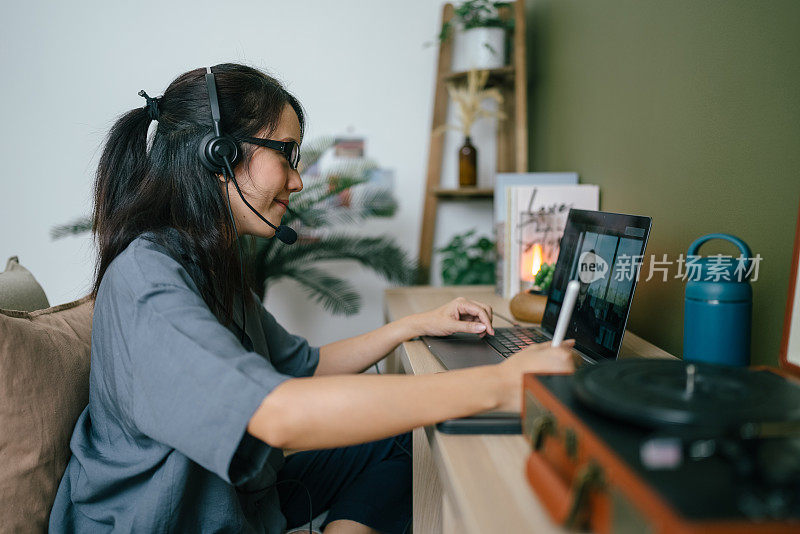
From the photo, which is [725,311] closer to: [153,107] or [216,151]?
[216,151]

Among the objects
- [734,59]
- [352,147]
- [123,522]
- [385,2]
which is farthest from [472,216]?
[123,522]

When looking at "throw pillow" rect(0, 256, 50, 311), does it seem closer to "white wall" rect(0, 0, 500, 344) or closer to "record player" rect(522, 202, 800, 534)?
"record player" rect(522, 202, 800, 534)

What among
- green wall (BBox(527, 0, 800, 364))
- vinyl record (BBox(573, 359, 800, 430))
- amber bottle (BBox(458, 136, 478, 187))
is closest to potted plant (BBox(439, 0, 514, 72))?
amber bottle (BBox(458, 136, 478, 187))

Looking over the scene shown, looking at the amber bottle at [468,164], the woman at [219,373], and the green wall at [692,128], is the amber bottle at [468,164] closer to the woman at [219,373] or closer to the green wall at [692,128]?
the green wall at [692,128]

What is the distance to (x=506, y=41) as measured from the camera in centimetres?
244

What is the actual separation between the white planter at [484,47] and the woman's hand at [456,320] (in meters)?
1.39

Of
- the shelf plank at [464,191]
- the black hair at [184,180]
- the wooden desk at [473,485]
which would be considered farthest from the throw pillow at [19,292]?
the shelf plank at [464,191]

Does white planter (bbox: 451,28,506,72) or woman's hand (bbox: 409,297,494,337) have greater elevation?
white planter (bbox: 451,28,506,72)

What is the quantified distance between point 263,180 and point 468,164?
1502 mm

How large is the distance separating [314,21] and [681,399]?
2.48m

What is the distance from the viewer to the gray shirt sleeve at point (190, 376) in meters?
0.67

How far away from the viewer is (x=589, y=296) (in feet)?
3.57

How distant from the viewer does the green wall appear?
93 cm

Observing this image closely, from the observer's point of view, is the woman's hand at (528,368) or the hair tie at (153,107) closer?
the woman's hand at (528,368)
